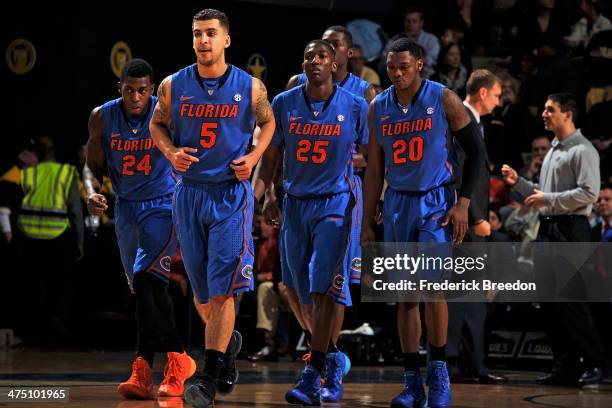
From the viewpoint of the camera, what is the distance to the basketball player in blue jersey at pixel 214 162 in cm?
652

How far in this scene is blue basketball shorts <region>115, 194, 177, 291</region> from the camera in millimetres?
7234

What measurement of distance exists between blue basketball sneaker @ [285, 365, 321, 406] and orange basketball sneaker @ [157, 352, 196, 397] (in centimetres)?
79

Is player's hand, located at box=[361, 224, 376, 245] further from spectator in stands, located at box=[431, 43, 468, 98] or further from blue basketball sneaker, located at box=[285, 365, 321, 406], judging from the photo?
spectator in stands, located at box=[431, 43, 468, 98]

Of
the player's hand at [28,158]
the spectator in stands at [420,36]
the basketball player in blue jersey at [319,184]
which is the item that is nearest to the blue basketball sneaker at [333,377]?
the basketball player in blue jersey at [319,184]

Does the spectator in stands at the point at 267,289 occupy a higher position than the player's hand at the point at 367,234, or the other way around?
the player's hand at the point at 367,234

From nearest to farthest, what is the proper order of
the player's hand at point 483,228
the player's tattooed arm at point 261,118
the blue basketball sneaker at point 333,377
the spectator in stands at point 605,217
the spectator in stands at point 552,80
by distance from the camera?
the player's tattooed arm at point 261,118 → the player's hand at point 483,228 → the blue basketball sneaker at point 333,377 → the spectator in stands at point 605,217 → the spectator in stands at point 552,80

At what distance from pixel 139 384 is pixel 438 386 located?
1.83m

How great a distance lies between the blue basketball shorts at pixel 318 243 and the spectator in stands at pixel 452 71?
245 inches

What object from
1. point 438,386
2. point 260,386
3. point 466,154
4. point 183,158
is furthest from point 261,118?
point 260,386

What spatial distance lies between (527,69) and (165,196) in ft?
24.1

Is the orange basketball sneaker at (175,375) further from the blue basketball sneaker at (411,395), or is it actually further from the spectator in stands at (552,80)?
the spectator in stands at (552,80)

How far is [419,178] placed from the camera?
22.2 feet

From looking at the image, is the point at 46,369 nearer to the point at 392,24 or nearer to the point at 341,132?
the point at 341,132

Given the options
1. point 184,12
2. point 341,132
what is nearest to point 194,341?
point 184,12
